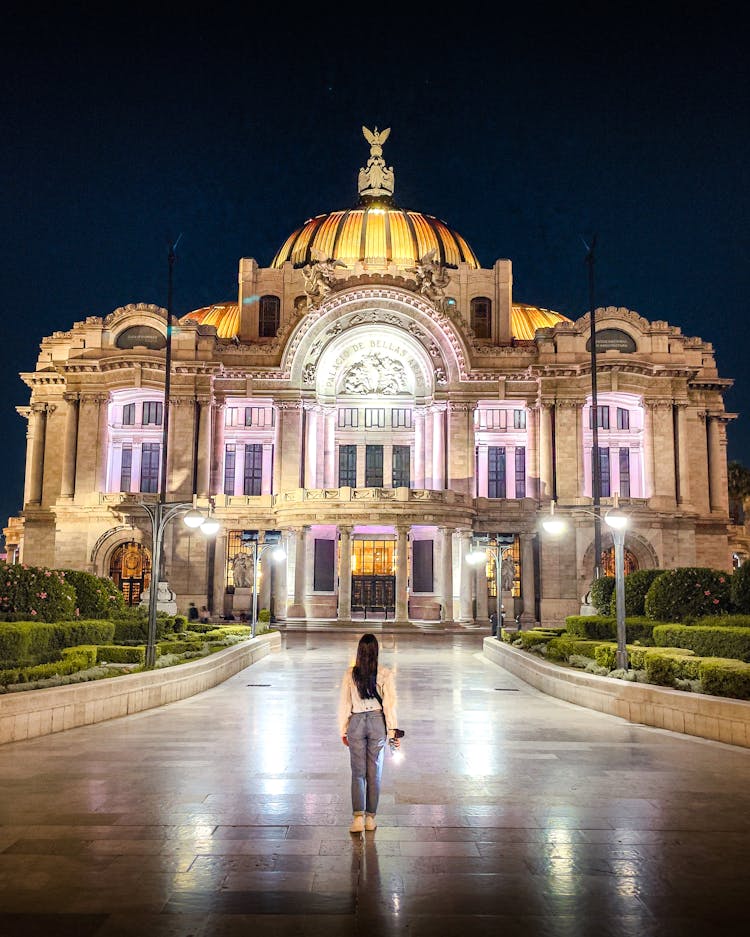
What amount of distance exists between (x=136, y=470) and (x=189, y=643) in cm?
3456

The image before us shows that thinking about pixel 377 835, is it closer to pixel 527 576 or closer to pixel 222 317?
pixel 527 576

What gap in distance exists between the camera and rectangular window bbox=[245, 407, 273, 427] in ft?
211

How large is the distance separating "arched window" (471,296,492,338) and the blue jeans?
61.9 m

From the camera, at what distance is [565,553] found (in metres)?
59.0

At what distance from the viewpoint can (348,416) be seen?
65375mm

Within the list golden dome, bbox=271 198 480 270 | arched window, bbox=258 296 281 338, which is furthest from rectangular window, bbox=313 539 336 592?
golden dome, bbox=271 198 480 270

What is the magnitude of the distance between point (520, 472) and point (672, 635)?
38138 mm

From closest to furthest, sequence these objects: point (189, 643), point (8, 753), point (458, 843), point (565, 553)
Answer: point (458, 843) → point (8, 753) → point (189, 643) → point (565, 553)

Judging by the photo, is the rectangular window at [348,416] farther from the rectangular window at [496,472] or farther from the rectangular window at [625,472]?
the rectangular window at [625,472]

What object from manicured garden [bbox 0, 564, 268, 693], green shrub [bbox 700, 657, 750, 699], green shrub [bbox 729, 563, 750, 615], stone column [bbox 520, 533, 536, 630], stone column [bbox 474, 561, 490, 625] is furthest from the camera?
stone column [bbox 520, 533, 536, 630]

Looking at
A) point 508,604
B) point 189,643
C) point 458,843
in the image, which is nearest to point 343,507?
point 508,604

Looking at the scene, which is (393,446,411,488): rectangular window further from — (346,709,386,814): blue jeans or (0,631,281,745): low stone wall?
(346,709,386,814): blue jeans

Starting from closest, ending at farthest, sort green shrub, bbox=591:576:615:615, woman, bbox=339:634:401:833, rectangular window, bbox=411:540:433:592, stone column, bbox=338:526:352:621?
woman, bbox=339:634:401:833 → green shrub, bbox=591:576:615:615 → stone column, bbox=338:526:352:621 → rectangular window, bbox=411:540:433:592

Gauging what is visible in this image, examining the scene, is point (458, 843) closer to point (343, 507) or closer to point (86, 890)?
point (86, 890)
